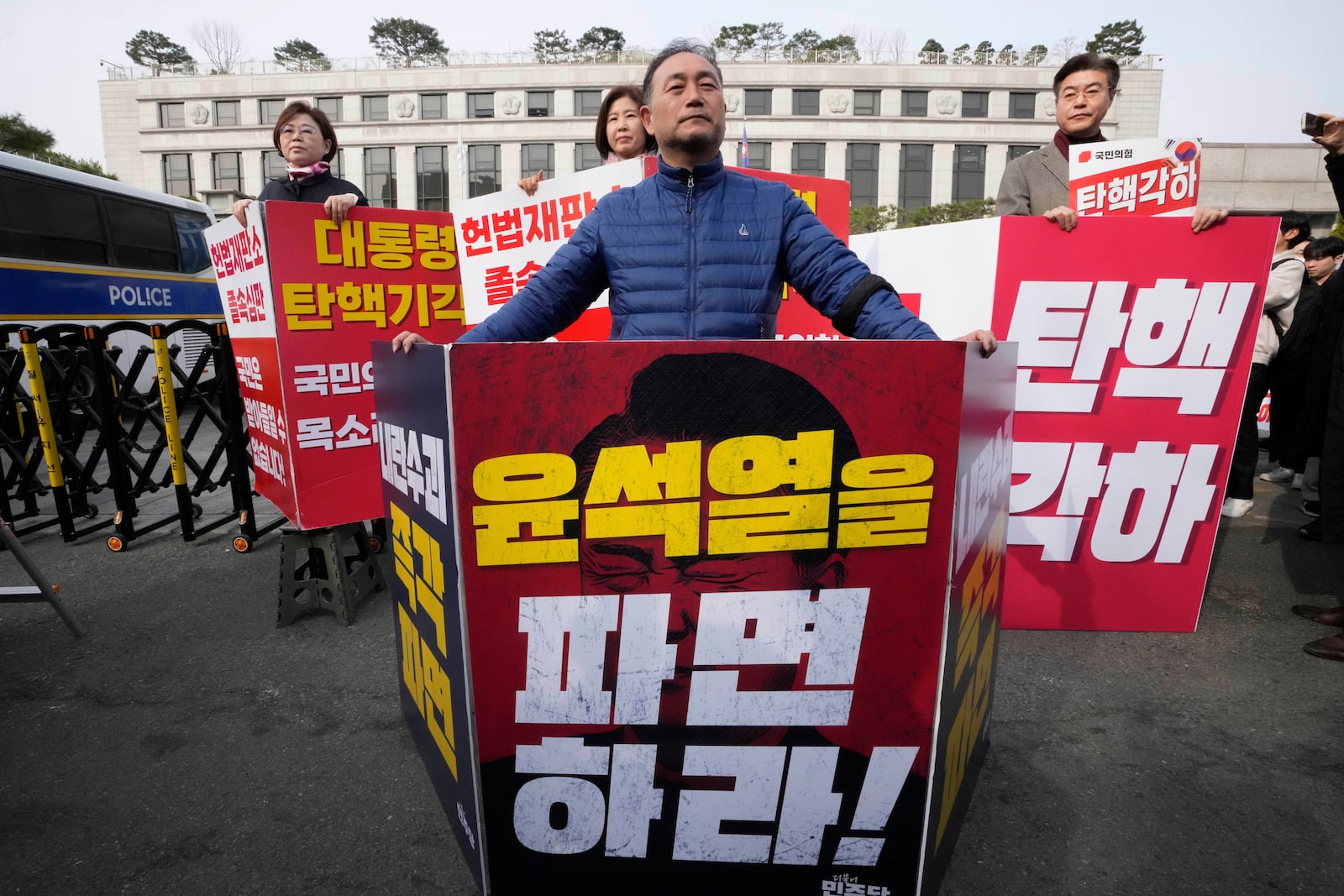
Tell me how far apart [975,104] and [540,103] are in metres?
26.9

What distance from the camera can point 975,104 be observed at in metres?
45.9

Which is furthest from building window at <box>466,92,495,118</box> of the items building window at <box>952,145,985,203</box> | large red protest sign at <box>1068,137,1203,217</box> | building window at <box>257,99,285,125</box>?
large red protest sign at <box>1068,137,1203,217</box>

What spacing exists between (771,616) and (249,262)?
332cm

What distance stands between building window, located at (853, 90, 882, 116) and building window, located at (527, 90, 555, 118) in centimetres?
1877

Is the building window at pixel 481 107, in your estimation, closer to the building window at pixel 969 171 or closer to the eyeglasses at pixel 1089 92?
the building window at pixel 969 171

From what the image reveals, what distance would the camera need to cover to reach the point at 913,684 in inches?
63.6

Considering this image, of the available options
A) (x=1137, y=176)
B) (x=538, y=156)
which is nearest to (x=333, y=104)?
(x=538, y=156)

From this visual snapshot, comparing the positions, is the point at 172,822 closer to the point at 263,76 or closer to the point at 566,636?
the point at 566,636

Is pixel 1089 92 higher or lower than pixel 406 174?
lower

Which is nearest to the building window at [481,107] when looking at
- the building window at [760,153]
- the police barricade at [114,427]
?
the building window at [760,153]

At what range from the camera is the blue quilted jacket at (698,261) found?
201 cm

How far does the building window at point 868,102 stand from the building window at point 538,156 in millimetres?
18966

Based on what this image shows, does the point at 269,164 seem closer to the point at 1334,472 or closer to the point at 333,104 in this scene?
the point at 333,104

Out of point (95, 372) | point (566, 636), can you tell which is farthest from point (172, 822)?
point (95, 372)
